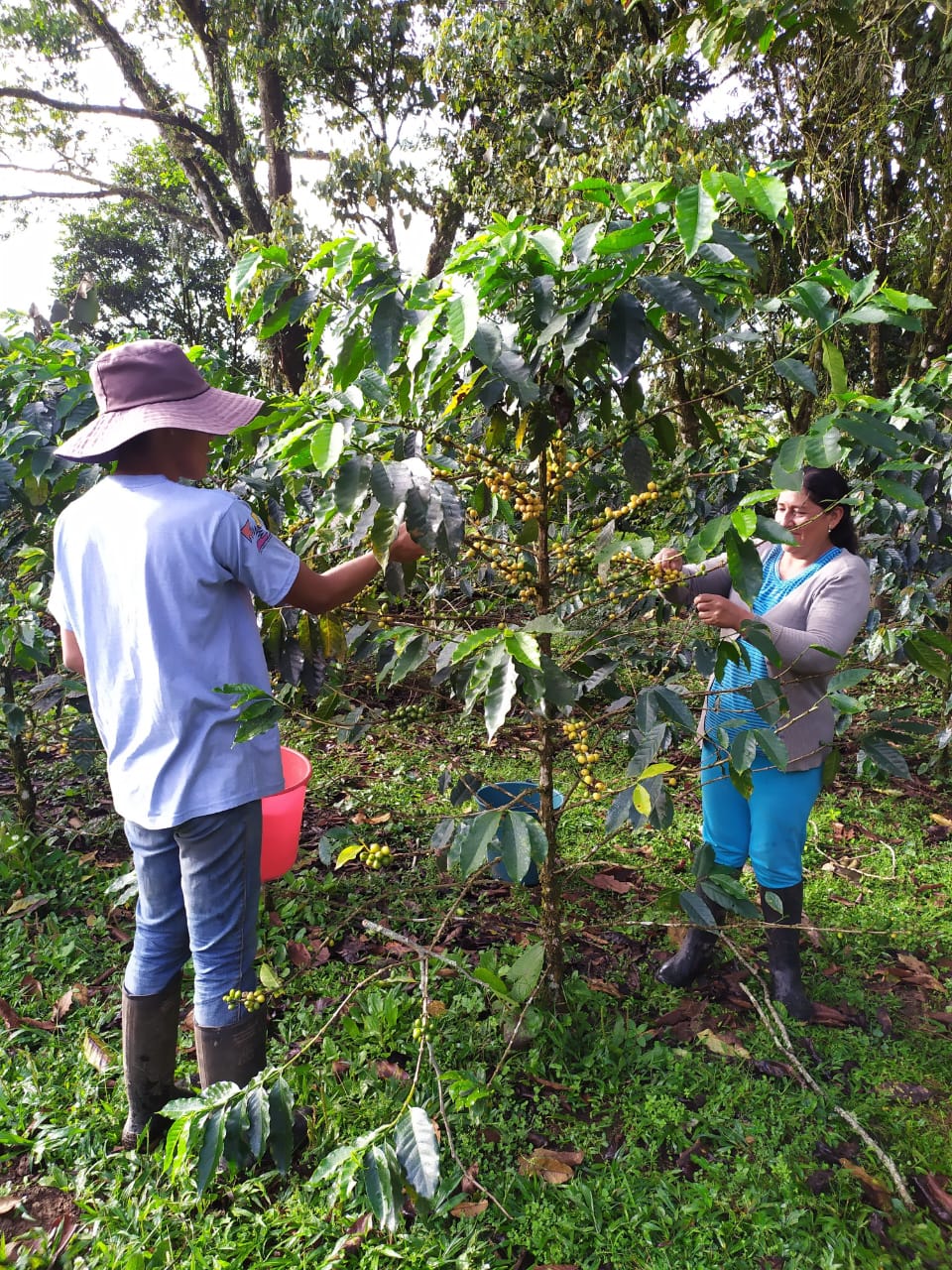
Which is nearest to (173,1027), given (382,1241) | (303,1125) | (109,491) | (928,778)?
(303,1125)

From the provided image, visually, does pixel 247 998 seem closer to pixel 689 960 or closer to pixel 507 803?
pixel 507 803

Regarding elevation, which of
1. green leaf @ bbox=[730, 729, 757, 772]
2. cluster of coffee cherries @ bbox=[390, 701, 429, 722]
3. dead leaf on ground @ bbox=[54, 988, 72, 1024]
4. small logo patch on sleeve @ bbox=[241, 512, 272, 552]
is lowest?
dead leaf on ground @ bbox=[54, 988, 72, 1024]

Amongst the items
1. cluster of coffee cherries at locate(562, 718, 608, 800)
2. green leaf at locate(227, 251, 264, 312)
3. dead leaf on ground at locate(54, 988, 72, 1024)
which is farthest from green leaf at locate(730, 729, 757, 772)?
dead leaf on ground at locate(54, 988, 72, 1024)

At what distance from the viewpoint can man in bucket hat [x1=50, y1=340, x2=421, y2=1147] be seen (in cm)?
143

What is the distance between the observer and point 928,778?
3.58 metres

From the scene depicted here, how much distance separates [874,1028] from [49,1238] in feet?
6.49

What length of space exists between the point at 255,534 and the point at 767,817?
145 cm

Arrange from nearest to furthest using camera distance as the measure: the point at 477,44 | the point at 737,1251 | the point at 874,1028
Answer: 1. the point at 737,1251
2. the point at 874,1028
3. the point at 477,44

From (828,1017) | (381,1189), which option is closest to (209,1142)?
(381,1189)

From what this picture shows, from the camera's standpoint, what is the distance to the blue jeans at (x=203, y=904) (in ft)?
4.99

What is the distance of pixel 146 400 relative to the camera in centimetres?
146

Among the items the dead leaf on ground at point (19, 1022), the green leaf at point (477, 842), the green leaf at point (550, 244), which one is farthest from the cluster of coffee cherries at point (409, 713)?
the dead leaf on ground at point (19, 1022)

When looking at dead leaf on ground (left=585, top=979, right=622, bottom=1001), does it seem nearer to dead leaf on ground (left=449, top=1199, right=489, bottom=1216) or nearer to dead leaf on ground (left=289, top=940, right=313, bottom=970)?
dead leaf on ground (left=449, top=1199, right=489, bottom=1216)

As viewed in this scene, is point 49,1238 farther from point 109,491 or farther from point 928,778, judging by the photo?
point 928,778
